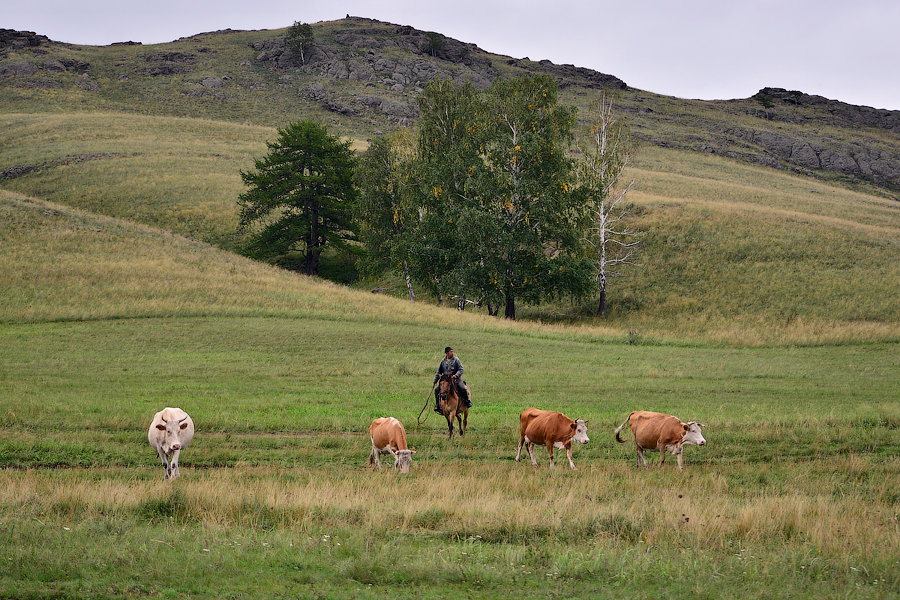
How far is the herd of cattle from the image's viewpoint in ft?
45.5

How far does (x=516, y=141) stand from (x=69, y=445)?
36159 mm

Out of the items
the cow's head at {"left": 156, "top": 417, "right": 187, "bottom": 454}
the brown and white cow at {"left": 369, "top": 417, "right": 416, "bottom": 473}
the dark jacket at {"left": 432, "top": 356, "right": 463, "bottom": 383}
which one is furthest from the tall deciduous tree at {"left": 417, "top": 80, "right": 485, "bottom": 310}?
the cow's head at {"left": 156, "top": 417, "right": 187, "bottom": 454}

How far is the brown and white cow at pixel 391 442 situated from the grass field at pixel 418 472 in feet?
1.46

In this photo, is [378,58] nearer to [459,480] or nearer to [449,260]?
[449,260]

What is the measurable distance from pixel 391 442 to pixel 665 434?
18.6ft

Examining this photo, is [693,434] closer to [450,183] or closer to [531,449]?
[531,449]

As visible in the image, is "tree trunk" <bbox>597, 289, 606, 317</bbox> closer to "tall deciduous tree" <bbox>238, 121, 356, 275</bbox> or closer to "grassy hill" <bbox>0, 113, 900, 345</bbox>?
"grassy hill" <bbox>0, 113, 900, 345</bbox>

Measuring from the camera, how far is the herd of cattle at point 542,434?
13859mm

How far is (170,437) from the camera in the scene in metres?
13.7

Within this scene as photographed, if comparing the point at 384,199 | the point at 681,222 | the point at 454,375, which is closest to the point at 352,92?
the point at 384,199

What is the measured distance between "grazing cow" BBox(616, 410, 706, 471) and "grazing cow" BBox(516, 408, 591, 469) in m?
1.28

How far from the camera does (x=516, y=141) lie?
4619 cm

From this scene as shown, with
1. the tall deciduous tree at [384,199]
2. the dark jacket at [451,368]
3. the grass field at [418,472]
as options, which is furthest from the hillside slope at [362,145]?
the dark jacket at [451,368]

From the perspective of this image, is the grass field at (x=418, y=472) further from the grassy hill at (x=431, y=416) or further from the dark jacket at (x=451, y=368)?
the dark jacket at (x=451, y=368)
